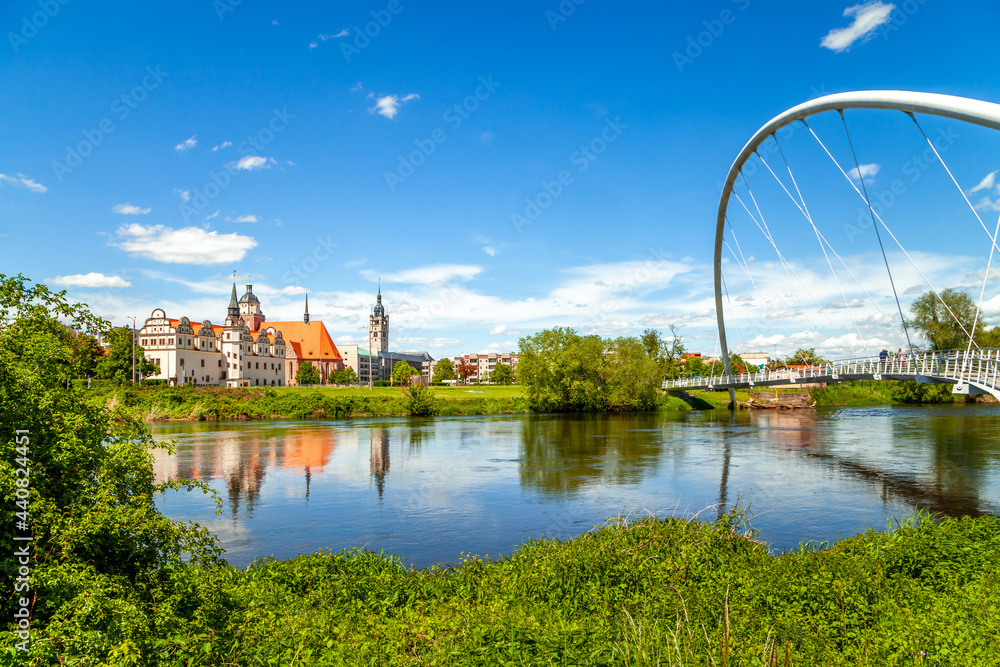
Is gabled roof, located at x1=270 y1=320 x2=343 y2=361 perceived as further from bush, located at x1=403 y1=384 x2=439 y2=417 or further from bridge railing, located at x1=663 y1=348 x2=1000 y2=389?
bridge railing, located at x1=663 y1=348 x2=1000 y2=389

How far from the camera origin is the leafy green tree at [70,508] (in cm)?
399

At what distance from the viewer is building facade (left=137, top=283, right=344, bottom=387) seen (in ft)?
263

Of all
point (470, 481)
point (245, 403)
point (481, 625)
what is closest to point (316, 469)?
point (470, 481)

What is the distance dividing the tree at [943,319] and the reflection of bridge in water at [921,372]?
1511 cm

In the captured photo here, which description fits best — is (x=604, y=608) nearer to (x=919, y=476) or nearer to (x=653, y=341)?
(x=919, y=476)

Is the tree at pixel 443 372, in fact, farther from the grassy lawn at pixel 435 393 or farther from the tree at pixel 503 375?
the grassy lawn at pixel 435 393

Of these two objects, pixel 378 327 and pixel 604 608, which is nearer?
pixel 604 608

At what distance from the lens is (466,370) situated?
518 feet

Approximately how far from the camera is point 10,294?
15.9 ft

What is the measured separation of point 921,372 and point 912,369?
114 inches

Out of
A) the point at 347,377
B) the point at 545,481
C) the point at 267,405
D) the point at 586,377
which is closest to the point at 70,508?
the point at 545,481

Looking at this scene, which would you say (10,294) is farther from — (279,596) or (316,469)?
(316,469)

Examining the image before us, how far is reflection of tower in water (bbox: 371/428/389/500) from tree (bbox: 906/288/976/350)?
4031 centimetres

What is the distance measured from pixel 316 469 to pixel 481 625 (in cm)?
1614
